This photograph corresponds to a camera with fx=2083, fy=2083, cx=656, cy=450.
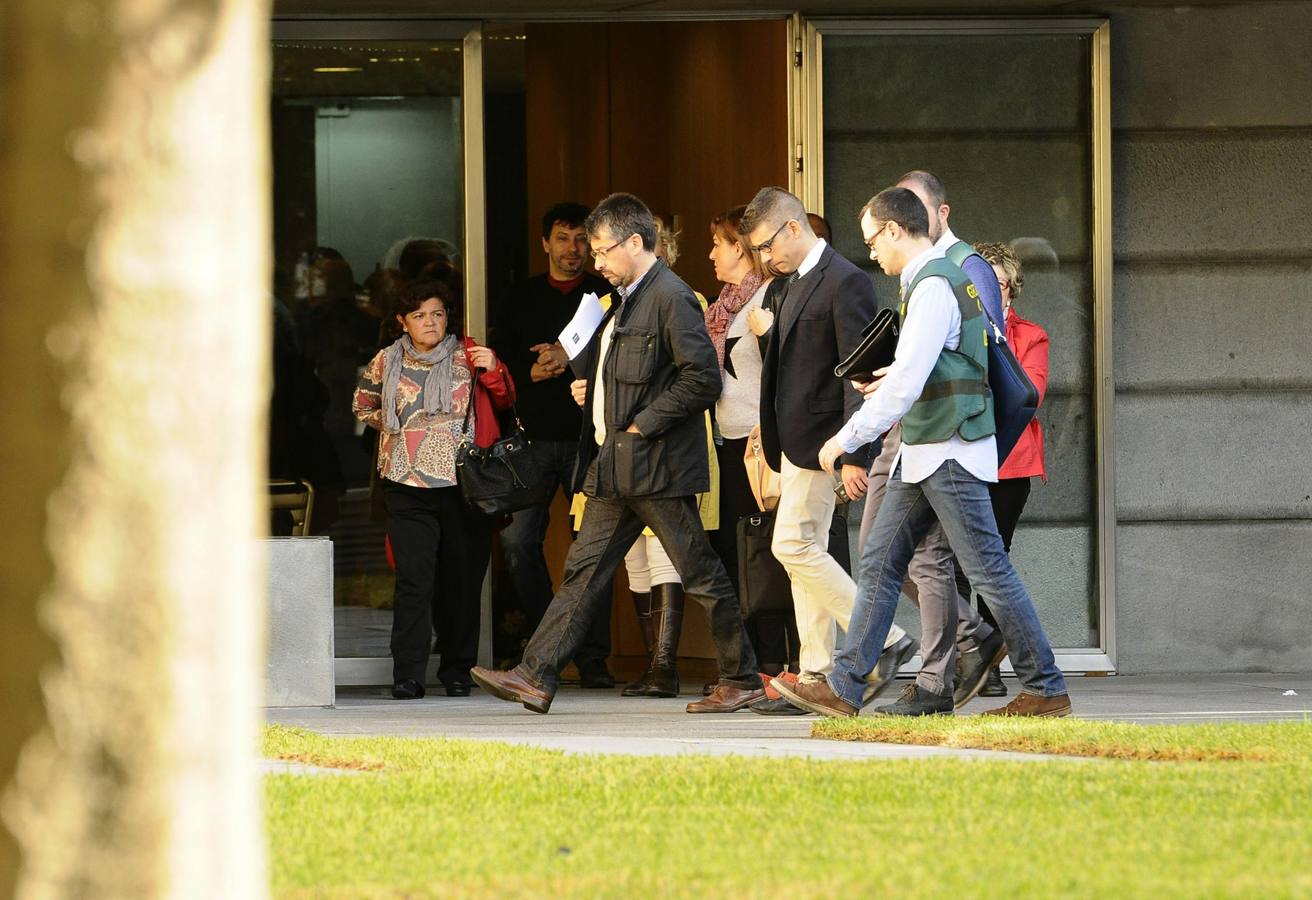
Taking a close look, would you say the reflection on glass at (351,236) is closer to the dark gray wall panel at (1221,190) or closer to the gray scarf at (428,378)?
the gray scarf at (428,378)

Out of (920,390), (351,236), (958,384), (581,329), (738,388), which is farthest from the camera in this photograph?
(351,236)

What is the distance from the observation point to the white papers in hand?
8.39m

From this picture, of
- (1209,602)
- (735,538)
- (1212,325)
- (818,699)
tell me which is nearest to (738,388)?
(735,538)

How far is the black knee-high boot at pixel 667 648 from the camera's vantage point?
30.0ft

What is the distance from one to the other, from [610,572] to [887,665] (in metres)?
1.13

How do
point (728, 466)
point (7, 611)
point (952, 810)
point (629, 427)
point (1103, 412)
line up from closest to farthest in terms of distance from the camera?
point (7, 611)
point (952, 810)
point (629, 427)
point (728, 466)
point (1103, 412)

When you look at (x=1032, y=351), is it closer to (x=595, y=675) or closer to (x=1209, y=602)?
(x=1209, y=602)

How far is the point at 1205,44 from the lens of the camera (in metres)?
10.1

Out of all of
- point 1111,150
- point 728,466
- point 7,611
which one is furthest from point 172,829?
point 1111,150

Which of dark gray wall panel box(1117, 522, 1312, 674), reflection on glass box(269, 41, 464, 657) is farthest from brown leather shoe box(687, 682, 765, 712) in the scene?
dark gray wall panel box(1117, 522, 1312, 674)

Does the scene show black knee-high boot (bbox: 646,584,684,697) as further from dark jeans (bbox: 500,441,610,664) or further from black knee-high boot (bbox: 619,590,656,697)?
dark jeans (bbox: 500,441,610,664)

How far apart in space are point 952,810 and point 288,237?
5.87m

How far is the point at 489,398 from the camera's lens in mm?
9539

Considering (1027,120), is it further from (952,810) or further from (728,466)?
(952,810)
